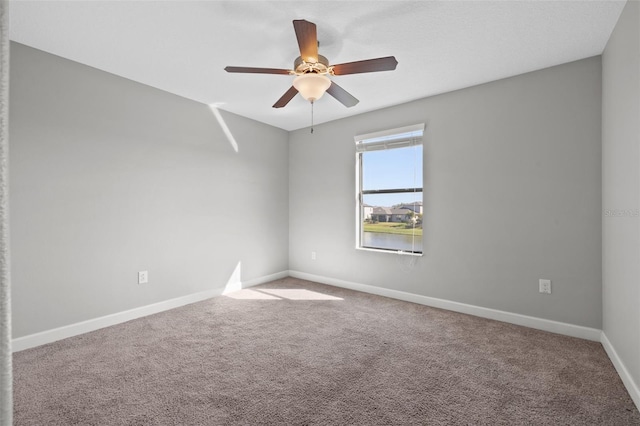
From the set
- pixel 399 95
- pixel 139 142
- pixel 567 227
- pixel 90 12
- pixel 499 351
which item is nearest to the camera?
pixel 90 12

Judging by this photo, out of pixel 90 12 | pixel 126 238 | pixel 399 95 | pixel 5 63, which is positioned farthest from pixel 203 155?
pixel 5 63

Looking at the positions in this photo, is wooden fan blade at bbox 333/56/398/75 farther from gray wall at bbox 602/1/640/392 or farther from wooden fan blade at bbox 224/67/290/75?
gray wall at bbox 602/1/640/392

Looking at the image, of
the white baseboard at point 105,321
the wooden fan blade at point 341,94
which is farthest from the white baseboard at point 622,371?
the white baseboard at point 105,321

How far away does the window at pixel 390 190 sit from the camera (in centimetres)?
363

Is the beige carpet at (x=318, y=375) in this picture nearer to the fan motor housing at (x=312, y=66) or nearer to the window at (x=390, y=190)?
the window at (x=390, y=190)

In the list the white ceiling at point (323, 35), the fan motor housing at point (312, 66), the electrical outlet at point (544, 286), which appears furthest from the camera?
the electrical outlet at point (544, 286)

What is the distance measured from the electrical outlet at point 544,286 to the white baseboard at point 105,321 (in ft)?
11.3

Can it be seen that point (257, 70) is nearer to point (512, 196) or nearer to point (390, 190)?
point (390, 190)

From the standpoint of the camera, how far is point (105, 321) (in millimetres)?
2852

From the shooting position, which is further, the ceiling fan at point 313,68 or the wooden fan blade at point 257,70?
the wooden fan blade at point 257,70

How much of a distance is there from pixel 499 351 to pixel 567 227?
128 centimetres

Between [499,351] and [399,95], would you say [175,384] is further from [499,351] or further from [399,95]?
[399,95]

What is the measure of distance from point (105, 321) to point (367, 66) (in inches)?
127

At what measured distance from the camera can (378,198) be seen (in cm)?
401
